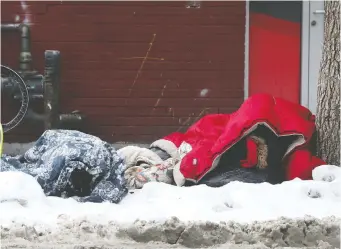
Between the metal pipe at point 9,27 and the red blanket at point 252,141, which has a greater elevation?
the metal pipe at point 9,27

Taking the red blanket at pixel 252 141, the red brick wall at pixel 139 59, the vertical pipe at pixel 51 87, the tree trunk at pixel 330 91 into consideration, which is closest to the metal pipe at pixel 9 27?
the red brick wall at pixel 139 59

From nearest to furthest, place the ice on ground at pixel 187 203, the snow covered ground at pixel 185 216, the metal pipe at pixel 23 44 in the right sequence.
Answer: the snow covered ground at pixel 185 216 < the ice on ground at pixel 187 203 < the metal pipe at pixel 23 44

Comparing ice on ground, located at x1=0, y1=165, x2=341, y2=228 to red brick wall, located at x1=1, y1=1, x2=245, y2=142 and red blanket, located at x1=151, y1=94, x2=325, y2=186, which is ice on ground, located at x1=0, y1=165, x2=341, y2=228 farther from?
red brick wall, located at x1=1, y1=1, x2=245, y2=142

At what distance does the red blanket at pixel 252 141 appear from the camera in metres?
4.88

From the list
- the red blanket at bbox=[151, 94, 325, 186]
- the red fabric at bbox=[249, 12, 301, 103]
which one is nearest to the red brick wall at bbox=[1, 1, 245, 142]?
the red fabric at bbox=[249, 12, 301, 103]

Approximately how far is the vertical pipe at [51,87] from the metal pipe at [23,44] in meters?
0.31

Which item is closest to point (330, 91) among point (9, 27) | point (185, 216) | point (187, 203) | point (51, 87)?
point (187, 203)

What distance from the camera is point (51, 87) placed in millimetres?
7840

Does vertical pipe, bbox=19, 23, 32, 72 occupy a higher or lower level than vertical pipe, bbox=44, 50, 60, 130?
higher

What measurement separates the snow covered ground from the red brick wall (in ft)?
12.3

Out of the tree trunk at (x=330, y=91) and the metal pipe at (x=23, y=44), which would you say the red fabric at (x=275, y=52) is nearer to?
the metal pipe at (x=23, y=44)

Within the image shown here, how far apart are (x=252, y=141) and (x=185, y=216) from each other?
1.18m

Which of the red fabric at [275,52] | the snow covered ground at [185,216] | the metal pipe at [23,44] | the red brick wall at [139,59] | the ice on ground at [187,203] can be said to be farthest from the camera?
the red fabric at [275,52]

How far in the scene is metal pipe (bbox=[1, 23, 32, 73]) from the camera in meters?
8.02
